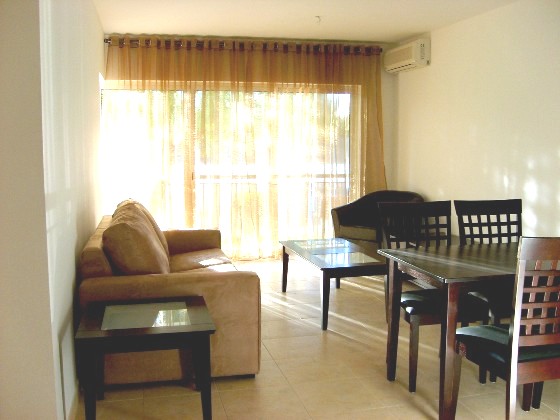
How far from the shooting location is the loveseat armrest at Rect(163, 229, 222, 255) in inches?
179

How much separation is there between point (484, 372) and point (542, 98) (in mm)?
2241

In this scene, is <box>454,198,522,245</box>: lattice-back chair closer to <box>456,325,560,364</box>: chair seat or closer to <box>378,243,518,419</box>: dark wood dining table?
<box>378,243,518,419</box>: dark wood dining table

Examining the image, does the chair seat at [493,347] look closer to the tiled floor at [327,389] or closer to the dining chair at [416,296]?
the dining chair at [416,296]

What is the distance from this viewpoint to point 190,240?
15.1 ft

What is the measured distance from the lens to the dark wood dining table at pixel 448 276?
238 cm

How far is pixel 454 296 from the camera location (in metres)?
2.37

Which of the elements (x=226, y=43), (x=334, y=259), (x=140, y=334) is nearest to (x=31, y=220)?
(x=140, y=334)

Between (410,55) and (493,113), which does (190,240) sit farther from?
(410,55)

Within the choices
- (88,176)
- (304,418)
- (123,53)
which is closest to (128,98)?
(123,53)

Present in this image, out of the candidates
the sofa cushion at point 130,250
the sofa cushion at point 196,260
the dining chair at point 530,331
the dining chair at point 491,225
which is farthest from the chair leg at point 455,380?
the sofa cushion at point 196,260

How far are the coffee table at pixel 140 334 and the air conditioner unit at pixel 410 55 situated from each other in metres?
4.05

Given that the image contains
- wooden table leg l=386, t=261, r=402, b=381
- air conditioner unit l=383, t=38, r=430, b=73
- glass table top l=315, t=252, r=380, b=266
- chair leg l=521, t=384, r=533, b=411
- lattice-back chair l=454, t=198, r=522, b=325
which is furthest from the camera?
air conditioner unit l=383, t=38, r=430, b=73

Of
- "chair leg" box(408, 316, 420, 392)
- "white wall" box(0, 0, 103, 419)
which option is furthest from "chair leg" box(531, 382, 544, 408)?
"white wall" box(0, 0, 103, 419)

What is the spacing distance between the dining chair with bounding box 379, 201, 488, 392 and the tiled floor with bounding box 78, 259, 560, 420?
0.76ft
